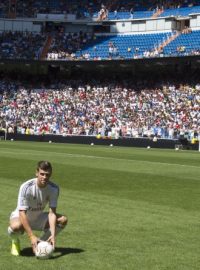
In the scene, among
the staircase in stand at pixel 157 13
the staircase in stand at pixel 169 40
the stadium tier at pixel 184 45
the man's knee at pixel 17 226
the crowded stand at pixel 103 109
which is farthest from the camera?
the staircase in stand at pixel 157 13

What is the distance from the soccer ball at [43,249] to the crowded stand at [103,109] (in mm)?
42639

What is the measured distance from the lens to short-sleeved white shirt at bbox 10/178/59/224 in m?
9.43

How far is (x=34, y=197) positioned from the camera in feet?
31.3

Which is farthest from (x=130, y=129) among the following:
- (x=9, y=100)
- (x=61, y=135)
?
(x=9, y=100)

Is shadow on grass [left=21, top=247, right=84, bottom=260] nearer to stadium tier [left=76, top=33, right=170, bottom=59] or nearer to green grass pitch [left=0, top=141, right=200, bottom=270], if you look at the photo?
green grass pitch [left=0, top=141, right=200, bottom=270]

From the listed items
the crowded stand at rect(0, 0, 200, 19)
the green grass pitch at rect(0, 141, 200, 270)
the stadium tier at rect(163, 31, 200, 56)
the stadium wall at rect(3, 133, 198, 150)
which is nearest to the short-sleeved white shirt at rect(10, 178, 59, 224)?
the green grass pitch at rect(0, 141, 200, 270)

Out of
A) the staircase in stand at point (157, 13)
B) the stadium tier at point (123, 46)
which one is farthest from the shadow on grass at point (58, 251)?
the staircase in stand at point (157, 13)

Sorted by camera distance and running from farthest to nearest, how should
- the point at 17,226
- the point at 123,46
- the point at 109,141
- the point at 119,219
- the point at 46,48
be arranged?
the point at 46,48, the point at 123,46, the point at 109,141, the point at 119,219, the point at 17,226

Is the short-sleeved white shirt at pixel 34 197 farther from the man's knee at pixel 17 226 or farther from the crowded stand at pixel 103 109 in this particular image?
the crowded stand at pixel 103 109

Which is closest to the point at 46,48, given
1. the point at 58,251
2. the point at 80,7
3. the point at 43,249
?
the point at 80,7

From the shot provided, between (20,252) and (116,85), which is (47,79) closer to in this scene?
(116,85)

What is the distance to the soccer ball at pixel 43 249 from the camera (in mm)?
9242

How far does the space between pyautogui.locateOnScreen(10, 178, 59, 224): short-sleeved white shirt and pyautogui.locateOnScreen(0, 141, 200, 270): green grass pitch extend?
2.27ft

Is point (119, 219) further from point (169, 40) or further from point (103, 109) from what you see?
point (169, 40)
